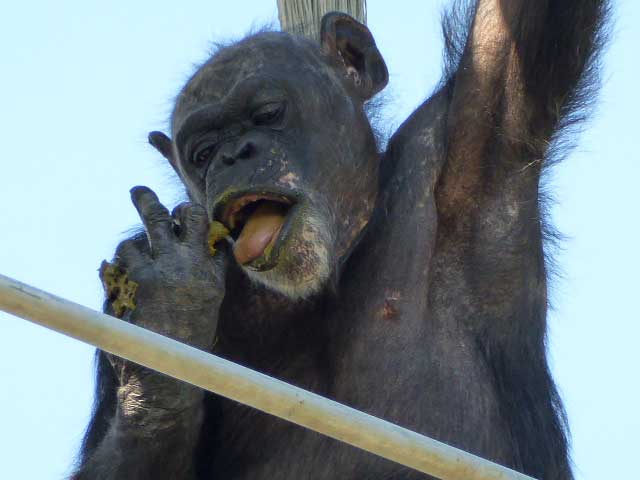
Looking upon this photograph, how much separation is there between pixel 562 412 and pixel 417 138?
4.46 feet

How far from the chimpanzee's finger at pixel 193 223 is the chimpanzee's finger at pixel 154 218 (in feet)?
0.17

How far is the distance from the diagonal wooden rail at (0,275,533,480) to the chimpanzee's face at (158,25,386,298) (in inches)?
81.1

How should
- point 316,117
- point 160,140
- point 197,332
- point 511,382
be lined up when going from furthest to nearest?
point 160,140, point 316,117, point 511,382, point 197,332

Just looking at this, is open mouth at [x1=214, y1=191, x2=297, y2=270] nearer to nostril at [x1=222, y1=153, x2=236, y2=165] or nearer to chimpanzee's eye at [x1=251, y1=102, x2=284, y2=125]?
nostril at [x1=222, y1=153, x2=236, y2=165]

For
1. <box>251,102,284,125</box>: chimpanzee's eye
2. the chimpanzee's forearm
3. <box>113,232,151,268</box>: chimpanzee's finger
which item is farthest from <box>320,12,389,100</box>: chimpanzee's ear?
the chimpanzee's forearm

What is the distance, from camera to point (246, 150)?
656 centimetres

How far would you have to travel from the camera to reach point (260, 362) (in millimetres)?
6656

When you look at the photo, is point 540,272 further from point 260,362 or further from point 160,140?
point 160,140

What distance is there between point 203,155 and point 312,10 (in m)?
1.95

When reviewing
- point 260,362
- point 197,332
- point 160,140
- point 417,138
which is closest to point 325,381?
point 260,362

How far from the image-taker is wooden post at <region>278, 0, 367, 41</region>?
8602mm

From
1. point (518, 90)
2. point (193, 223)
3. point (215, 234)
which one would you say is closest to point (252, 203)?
point (215, 234)

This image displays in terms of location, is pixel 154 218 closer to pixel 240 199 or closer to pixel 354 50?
pixel 240 199

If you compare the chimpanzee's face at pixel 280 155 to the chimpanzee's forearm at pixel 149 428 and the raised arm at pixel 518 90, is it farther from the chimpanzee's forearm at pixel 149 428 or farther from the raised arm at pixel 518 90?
the chimpanzee's forearm at pixel 149 428
